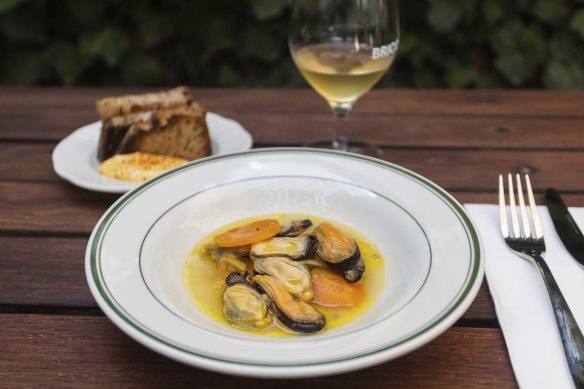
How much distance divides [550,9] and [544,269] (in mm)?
1730

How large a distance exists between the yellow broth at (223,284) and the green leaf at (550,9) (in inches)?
66.6

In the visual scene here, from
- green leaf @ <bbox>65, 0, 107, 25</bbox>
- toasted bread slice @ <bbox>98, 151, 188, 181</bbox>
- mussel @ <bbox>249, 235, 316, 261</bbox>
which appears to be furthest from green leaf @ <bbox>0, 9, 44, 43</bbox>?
mussel @ <bbox>249, 235, 316, 261</bbox>

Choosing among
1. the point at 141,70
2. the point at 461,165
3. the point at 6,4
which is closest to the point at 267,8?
the point at 141,70

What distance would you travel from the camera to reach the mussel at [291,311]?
66 cm

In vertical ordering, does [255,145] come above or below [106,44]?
above

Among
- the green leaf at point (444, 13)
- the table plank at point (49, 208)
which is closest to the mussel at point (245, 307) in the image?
the table plank at point (49, 208)

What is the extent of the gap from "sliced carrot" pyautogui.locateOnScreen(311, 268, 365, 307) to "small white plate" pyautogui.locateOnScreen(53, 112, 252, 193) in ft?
1.25

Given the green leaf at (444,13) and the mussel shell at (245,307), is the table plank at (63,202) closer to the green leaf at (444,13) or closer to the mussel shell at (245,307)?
the mussel shell at (245,307)

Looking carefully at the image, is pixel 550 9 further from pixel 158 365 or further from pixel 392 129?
pixel 158 365

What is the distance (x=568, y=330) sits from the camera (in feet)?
2.21

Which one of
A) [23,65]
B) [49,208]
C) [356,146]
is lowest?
[23,65]

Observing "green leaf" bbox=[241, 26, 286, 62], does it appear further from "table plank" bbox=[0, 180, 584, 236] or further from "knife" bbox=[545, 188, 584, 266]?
"knife" bbox=[545, 188, 584, 266]

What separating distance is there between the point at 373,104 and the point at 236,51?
98 centimetres

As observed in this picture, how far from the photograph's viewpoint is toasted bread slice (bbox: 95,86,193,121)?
1246mm
